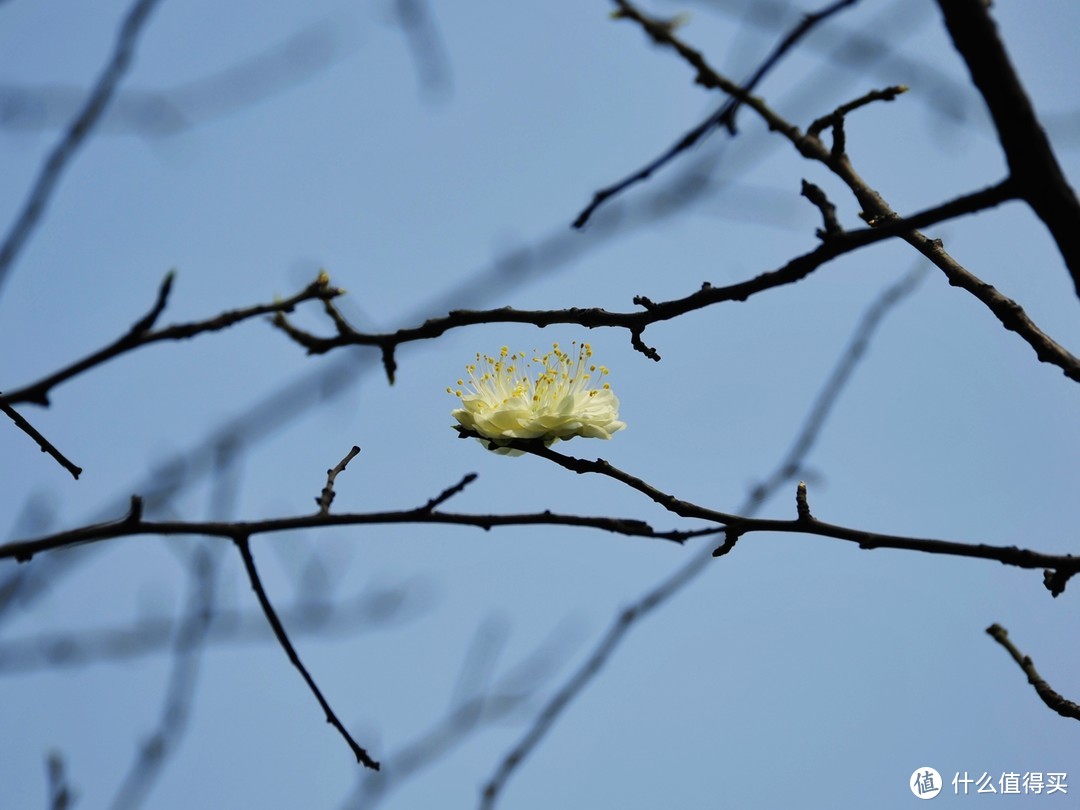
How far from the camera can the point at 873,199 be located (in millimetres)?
1377

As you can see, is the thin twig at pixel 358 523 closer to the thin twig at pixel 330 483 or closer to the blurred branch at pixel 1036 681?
the thin twig at pixel 330 483

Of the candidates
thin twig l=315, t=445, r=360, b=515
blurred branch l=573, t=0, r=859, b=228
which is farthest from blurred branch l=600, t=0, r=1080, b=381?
thin twig l=315, t=445, r=360, b=515

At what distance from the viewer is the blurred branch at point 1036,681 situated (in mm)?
1304

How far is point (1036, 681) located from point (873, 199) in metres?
0.70

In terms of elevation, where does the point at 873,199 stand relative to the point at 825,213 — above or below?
above

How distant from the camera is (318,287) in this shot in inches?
36.2

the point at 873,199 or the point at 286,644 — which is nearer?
the point at 286,644

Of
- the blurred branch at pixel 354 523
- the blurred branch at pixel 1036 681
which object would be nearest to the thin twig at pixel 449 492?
the blurred branch at pixel 354 523

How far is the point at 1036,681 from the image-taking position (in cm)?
136

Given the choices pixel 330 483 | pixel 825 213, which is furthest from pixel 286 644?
pixel 825 213

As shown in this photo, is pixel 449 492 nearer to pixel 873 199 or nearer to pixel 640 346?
pixel 640 346

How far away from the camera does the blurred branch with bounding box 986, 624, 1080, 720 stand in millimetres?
1304

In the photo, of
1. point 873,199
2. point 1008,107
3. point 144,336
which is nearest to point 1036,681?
point 873,199

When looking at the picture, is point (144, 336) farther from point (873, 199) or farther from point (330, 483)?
point (873, 199)
